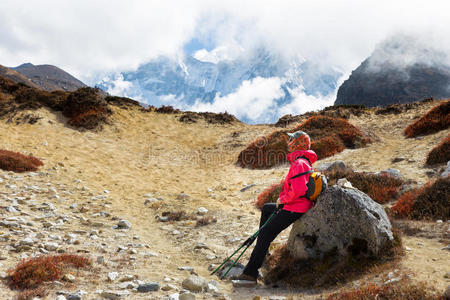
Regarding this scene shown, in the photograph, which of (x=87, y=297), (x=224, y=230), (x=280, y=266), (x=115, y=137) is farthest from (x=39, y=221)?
(x=115, y=137)

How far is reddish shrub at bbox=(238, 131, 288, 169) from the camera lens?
68.2 feet

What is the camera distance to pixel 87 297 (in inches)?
173

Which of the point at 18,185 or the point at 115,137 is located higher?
the point at 115,137

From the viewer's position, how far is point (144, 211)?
1113cm

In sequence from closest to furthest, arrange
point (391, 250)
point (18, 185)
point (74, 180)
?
point (391, 250), point (18, 185), point (74, 180)

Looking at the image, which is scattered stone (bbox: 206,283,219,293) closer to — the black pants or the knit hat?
the black pants

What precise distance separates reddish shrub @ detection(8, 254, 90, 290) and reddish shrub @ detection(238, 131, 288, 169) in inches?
638

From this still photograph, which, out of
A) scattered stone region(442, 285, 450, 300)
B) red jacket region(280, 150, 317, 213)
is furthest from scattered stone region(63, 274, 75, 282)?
scattered stone region(442, 285, 450, 300)

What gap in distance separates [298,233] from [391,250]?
5.60 ft

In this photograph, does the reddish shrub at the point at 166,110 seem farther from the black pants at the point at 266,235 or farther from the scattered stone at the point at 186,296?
the scattered stone at the point at 186,296

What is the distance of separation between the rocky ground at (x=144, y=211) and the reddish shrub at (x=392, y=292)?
32cm

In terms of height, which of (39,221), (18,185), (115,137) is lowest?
(39,221)

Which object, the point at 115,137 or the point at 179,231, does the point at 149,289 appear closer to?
the point at 179,231

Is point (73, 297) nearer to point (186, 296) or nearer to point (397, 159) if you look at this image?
point (186, 296)
